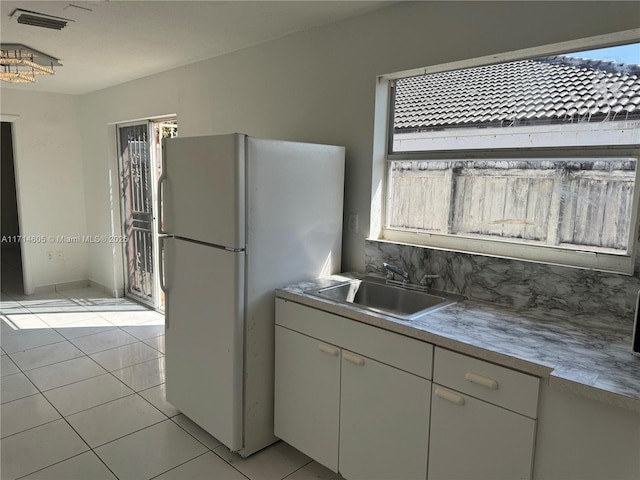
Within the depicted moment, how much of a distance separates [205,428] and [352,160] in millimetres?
1777

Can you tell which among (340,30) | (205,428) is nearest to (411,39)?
(340,30)

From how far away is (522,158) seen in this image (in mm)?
2119

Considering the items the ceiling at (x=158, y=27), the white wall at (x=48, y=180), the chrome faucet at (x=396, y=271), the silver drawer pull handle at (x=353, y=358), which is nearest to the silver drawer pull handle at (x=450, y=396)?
the silver drawer pull handle at (x=353, y=358)

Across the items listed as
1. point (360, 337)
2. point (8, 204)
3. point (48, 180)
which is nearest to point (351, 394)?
point (360, 337)

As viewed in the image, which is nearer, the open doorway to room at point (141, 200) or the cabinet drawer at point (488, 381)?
the cabinet drawer at point (488, 381)

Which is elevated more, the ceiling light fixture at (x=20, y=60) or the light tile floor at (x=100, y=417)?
the ceiling light fixture at (x=20, y=60)

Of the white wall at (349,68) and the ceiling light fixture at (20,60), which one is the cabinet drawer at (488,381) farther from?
the ceiling light fixture at (20,60)

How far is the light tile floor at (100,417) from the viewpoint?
7.40 feet

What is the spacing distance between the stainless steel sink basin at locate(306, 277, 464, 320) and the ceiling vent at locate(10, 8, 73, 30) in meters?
2.29

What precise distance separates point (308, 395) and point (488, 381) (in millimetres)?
976

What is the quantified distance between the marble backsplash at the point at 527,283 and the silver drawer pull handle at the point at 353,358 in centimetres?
66

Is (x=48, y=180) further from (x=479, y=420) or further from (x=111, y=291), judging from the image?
(x=479, y=420)

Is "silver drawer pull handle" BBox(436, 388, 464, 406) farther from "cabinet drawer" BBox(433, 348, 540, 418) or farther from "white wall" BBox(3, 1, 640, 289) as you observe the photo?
"white wall" BBox(3, 1, 640, 289)

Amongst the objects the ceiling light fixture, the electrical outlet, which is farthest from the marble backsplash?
the ceiling light fixture
